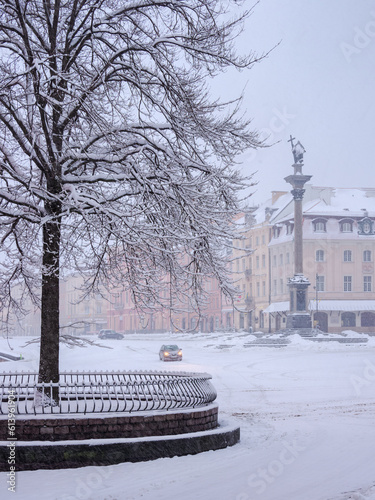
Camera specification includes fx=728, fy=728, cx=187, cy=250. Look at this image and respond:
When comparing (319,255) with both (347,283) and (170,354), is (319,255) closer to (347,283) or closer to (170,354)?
(347,283)

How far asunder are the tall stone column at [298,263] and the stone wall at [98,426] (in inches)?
1876

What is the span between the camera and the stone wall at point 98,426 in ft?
33.9

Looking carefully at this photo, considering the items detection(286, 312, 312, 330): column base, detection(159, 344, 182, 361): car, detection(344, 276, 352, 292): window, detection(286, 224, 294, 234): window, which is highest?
detection(286, 224, 294, 234): window

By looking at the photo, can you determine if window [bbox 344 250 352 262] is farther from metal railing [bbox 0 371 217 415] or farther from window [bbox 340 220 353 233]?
metal railing [bbox 0 371 217 415]

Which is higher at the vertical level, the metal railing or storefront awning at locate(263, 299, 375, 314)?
storefront awning at locate(263, 299, 375, 314)

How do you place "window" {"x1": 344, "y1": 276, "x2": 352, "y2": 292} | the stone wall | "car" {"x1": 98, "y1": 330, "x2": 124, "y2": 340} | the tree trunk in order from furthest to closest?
"window" {"x1": 344, "y1": 276, "x2": 352, "y2": 292}
"car" {"x1": 98, "y1": 330, "x2": 124, "y2": 340}
the tree trunk
the stone wall

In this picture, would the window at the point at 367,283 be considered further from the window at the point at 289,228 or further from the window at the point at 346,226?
the window at the point at 289,228

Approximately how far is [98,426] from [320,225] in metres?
72.5

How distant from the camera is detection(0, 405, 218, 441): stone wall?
33.9ft

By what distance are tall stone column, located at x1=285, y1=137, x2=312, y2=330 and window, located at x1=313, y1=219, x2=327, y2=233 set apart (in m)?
20.5

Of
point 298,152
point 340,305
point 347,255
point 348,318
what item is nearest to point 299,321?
point 298,152

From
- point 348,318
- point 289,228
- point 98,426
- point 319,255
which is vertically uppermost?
point 289,228

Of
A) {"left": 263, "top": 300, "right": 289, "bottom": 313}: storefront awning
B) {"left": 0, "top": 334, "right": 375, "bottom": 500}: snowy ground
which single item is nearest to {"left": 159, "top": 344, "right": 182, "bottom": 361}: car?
{"left": 0, "top": 334, "right": 375, "bottom": 500}: snowy ground

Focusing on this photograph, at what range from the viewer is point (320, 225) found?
81000mm
